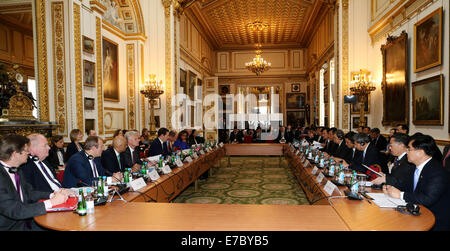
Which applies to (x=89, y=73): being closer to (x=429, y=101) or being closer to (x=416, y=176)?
(x=416, y=176)

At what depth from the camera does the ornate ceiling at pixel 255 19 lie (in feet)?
33.8

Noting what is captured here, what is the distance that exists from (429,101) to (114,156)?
213 inches

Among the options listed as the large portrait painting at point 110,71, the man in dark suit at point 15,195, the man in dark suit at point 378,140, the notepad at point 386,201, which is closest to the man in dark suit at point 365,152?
the notepad at point 386,201

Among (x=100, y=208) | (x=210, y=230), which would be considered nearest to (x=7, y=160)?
(x=100, y=208)

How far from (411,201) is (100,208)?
2.58 meters

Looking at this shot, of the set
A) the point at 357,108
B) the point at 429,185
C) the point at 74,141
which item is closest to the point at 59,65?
the point at 74,141

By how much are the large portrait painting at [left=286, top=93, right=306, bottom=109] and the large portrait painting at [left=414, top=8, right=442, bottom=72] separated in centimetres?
1023

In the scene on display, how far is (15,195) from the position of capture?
6.92 feet

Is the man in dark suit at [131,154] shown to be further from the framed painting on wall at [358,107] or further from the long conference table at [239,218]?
the framed painting on wall at [358,107]

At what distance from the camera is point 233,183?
21.7 feet

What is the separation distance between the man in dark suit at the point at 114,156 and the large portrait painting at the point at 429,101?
5029 mm

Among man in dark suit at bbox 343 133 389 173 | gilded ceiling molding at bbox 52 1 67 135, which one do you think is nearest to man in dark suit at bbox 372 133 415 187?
man in dark suit at bbox 343 133 389 173

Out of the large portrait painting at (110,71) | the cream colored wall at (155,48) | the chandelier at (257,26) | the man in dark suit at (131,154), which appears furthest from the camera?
the chandelier at (257,26)

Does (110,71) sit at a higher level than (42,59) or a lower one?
higher
